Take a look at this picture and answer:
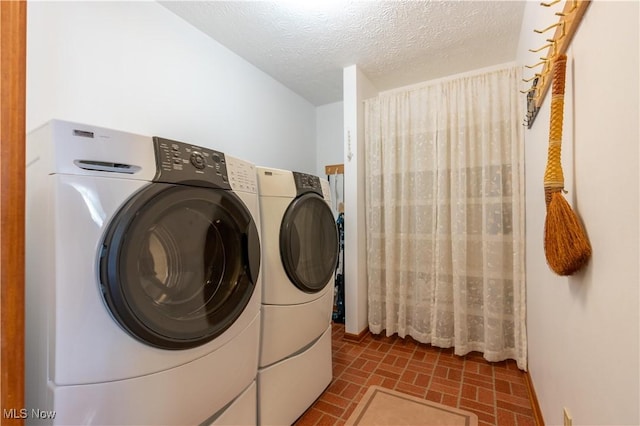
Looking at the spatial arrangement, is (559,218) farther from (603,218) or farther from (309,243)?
(309,243)

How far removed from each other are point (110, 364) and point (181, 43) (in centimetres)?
193

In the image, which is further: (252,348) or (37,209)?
(252,348)

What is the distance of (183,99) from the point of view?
1833 millimetres

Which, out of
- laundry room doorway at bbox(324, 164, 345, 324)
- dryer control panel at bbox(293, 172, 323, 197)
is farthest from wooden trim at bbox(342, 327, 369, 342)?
dryer control panel at bbox(293, 172, 323, 197)

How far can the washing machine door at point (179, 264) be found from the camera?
0.79 meters

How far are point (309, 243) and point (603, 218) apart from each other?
122 cm

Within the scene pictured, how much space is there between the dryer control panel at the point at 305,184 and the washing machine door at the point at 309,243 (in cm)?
3

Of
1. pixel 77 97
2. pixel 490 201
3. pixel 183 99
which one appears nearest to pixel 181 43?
pixel 183 99

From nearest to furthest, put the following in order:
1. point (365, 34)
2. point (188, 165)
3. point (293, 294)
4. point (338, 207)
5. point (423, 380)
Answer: point (188, 165)
point (293, 294)
point (423, 380)
point (365, 34)
point (338, 207)

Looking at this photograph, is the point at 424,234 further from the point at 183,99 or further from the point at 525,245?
the point at 183,99

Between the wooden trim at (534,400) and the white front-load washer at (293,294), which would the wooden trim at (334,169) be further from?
the wooden trim at (534,400)

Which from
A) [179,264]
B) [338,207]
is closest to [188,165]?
[179,264]

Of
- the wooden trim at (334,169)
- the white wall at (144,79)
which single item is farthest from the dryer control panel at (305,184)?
the wooden trim at (334,169)

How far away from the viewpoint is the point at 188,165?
38.7 inches
